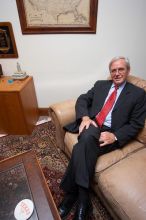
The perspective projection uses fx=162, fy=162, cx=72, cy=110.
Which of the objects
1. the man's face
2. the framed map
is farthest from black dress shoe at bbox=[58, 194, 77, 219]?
the framed map

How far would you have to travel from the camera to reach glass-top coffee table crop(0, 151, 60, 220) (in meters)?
0.85

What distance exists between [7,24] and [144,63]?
1.79 m

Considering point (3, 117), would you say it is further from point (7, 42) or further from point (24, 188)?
point (24, 188)

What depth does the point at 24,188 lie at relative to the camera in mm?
979

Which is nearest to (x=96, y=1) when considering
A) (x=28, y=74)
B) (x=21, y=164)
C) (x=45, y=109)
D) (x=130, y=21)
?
(x=130, y=21)

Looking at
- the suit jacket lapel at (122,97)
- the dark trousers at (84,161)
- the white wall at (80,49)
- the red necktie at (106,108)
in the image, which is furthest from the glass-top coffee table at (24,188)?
the white wall at (80,49)

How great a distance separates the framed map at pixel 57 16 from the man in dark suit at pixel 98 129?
30.7 inches

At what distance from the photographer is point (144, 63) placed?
7.14 ft

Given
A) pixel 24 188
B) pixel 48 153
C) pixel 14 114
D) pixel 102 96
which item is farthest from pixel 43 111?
pixel 24 188

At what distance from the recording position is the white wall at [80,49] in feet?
6.05

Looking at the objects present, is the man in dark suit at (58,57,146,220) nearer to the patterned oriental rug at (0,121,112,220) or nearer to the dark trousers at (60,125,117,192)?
the dark trousers at (60,125,117,192)

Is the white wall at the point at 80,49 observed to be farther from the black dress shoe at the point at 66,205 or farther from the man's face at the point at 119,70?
the black dress shoe at the point at 66,205

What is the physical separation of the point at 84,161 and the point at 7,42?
1728 millimetres

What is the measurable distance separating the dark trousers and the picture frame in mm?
1481
